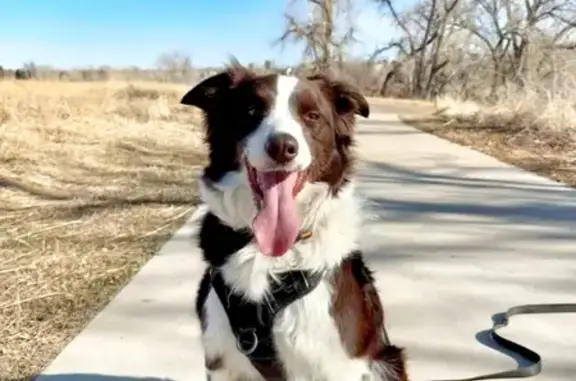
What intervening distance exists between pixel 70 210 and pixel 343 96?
5001mm

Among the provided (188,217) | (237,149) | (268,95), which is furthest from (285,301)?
(188,217)

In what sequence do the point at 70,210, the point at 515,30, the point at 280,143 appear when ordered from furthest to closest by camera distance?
the point at 515,30
the point at 70,210
the point at 280,143

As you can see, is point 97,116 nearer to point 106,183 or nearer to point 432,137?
point 432,137

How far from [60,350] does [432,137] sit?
1265 centimetres

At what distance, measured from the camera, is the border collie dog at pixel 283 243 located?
2.41 meters

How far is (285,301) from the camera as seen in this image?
97.0 inches

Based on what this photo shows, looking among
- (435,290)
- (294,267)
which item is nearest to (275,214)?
(294,267)

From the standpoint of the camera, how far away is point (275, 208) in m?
2.42

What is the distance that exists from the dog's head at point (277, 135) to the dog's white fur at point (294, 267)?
18 mm

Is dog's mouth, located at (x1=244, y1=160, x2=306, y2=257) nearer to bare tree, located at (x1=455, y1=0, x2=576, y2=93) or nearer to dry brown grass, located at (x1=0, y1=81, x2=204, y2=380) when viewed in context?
dry brown grass, located at (x1=0, y1=81, x2=204, y2=380)

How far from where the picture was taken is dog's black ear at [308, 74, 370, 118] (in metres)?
2.73

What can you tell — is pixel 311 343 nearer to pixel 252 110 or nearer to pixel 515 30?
pixel 252 110

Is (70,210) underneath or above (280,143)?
underneath

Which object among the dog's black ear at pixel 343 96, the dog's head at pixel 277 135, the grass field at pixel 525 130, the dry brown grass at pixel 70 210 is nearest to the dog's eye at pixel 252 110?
the dog's head at pixel 277 135
